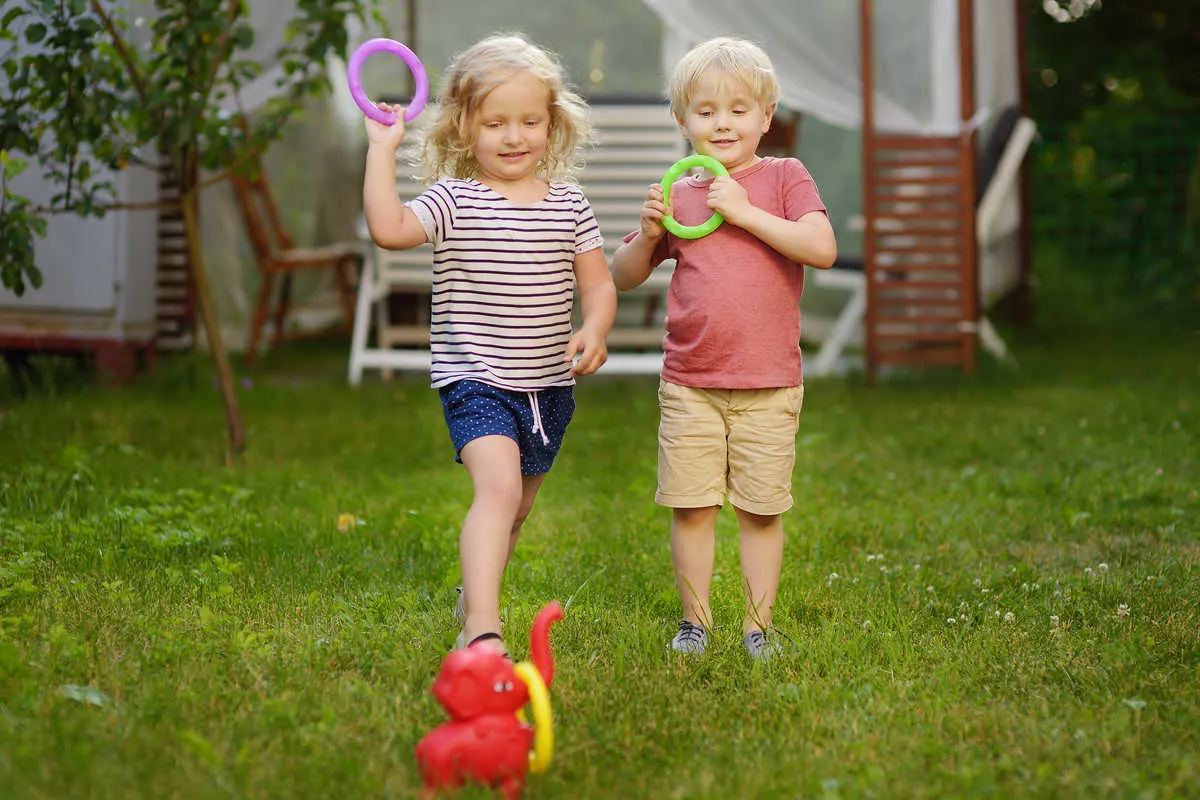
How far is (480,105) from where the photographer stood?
2398 millimetres

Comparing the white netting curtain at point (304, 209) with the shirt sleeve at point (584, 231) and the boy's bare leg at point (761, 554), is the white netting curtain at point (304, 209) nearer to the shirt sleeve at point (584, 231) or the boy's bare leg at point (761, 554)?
the shirt sleeve at point (584, 231)

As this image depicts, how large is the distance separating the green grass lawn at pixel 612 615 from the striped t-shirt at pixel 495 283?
489 mm

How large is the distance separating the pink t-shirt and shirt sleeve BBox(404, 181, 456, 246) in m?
0.42

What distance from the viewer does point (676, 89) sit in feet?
8.23

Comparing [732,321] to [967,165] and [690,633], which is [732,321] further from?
[967,165]

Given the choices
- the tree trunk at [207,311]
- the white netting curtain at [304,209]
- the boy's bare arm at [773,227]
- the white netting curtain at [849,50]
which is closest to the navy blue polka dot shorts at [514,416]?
the boy's bare arm at [773,227]

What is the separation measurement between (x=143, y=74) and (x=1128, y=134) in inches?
333

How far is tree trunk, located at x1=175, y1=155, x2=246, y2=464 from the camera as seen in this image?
155 inches

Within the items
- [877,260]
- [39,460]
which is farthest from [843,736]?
[877,260]

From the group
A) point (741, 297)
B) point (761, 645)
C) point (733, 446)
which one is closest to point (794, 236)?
point (741, 297)

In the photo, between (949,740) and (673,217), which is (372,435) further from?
(949,740)

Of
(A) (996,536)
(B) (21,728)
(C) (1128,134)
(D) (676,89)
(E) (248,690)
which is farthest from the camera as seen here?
(C) (1128,134)

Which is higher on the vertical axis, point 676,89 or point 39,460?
point 676,89

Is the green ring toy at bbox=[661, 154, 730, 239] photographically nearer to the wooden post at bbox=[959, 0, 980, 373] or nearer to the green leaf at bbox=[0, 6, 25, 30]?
the green leaf at bbox=[0, 6, 25, 30]
